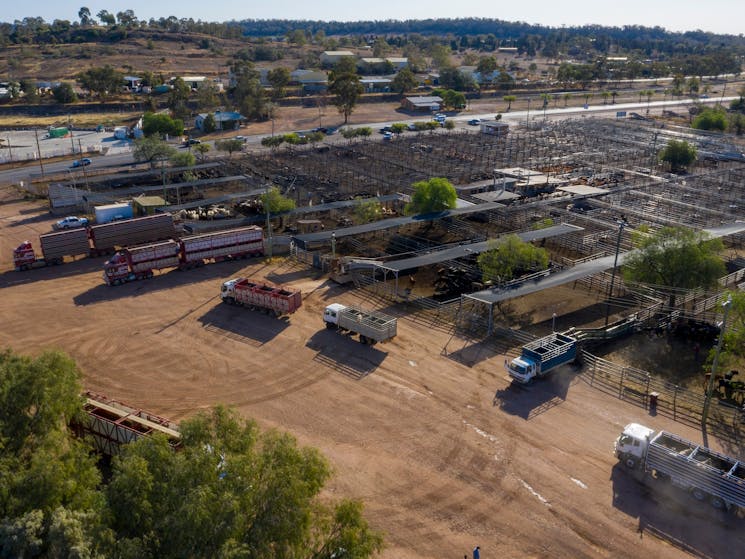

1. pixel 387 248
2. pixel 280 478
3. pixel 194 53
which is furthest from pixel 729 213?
pixel 194 53

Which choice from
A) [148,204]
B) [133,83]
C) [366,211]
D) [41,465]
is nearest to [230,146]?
[148,204]

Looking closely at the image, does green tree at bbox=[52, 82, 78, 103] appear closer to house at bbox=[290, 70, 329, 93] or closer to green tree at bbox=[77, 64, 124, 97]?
green tree at bbox=[77, 64, 124, 97]

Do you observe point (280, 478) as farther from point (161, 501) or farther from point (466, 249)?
point (466, 249)

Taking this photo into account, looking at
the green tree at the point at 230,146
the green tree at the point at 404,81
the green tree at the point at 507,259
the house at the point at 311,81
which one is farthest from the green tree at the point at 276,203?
the house at the point at 311,81

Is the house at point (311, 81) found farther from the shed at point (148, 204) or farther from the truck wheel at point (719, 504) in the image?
the truck wheel at point (719, 504)

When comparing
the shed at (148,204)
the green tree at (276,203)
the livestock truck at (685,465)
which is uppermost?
the green tree at (276,203)
